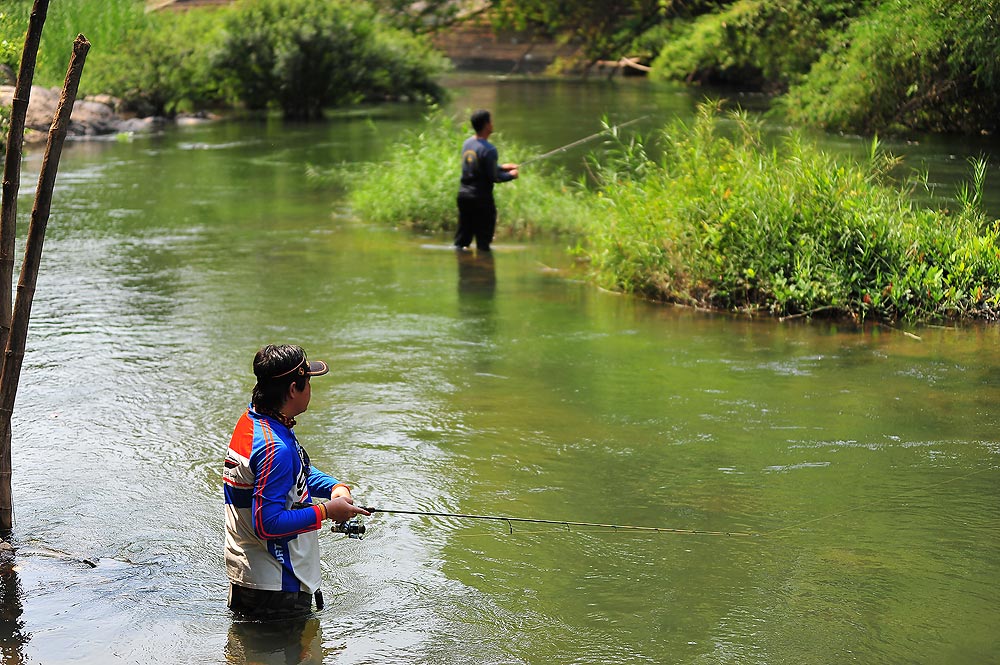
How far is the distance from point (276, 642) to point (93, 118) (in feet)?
94.6

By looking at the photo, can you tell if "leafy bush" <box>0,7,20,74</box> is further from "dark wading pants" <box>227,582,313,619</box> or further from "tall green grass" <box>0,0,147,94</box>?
"tall green grass" <box>0,0,147,94</box>

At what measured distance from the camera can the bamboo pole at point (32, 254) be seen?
5633 millimetres

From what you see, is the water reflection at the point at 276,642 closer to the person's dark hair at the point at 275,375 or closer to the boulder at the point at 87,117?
the person's dark hair at the point at 275,375

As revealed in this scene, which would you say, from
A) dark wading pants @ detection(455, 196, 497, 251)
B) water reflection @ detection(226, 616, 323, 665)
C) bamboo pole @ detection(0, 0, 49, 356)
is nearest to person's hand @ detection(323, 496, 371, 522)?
water reflection @ detection(226, 616, 323, 665)

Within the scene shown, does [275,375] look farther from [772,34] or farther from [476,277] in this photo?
[772,34]

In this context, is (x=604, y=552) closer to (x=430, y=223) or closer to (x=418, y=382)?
(x=418, y=382)

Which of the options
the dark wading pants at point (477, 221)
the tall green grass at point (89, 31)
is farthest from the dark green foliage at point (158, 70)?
the dark wading pants at point (477, 221)

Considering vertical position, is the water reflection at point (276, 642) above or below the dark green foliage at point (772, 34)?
below

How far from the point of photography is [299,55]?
33.9 metres

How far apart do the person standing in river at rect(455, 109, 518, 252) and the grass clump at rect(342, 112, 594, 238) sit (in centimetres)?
128

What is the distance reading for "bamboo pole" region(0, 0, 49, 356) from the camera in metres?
5.57

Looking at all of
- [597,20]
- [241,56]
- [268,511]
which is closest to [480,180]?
[268,511]

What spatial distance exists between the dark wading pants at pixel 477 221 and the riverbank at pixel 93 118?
16294mm

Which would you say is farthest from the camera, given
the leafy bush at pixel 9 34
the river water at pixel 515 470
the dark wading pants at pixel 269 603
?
the leafy bush at pixel 9 34
